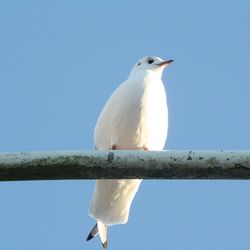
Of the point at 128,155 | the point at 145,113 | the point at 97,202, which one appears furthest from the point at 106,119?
the point at 128,155

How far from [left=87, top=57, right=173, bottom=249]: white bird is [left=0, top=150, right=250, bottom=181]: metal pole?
2.98 metres

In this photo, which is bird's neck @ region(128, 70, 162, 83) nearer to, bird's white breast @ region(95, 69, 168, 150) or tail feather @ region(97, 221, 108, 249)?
bird's white breast @ region(95, 69, 168, 150)

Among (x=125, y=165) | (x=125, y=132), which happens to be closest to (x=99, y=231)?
(x=125, y=132)

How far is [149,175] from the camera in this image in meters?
2.80

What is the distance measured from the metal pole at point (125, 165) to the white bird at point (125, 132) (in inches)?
117

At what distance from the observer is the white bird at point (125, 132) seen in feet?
19.6

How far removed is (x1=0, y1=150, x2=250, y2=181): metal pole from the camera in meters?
2.72

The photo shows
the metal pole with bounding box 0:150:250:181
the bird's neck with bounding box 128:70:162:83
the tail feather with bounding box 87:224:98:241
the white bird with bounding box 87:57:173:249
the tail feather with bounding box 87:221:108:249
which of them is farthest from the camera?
the bird's neck with bounding box 128:70:162:83

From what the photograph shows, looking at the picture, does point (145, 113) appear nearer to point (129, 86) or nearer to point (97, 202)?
point (129, 86)

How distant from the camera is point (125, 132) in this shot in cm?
608

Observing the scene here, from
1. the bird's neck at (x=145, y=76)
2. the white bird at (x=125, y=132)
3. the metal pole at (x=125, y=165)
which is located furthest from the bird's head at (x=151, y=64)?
the metal pole at (x=125, y=165)

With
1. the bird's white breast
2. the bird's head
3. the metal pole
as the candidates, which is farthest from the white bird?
the metal pole

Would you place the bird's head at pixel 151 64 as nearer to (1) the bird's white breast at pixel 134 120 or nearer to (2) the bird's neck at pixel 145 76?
(2) the bird's neck at pixel 145 76

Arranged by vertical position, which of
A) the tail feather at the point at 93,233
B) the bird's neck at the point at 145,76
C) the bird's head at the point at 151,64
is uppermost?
the bird's head at the point at 151,64
